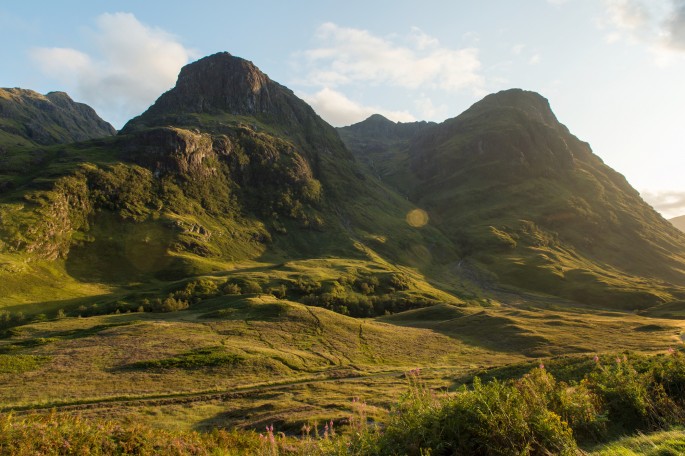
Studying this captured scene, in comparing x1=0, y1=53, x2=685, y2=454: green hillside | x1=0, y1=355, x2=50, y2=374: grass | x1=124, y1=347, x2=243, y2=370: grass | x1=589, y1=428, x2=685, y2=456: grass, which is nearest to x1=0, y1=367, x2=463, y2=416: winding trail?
x1=0, y1=53, x2=685, y2=454: green hillside

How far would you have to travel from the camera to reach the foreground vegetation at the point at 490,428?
514 inches

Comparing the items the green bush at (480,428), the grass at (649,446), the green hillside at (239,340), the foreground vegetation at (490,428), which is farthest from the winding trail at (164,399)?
the grass at (649,446)

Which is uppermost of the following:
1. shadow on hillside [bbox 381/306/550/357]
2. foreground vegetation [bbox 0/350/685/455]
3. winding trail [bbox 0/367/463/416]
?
foreground vegetation [bbox 0/350/685/455]

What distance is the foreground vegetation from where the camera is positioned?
13.1 metres

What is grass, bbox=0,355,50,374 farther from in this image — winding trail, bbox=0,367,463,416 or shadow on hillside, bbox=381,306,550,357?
shadow on hillside, bbox=381,306,550,357

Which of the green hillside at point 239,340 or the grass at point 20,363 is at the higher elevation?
the green hillside at point 239,340

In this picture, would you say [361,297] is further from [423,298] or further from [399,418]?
[399,418]

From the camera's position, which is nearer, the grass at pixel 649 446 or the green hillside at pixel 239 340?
the grass at pixel 649 446

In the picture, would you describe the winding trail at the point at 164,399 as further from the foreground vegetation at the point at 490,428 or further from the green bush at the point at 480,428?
the green bush at the point at 480,428

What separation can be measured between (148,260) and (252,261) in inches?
1910

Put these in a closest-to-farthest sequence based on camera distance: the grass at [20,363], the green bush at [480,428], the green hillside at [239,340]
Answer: the green bush at [480,428] → the green hillside at [239,340] → the grass at [20,363]

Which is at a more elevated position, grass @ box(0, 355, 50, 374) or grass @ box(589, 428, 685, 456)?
grass @ box(589, 428, 685, 456)

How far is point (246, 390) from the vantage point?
162 feet

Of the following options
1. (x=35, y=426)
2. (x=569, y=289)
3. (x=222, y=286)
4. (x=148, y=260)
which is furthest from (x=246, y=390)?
(x=569, y=289)
